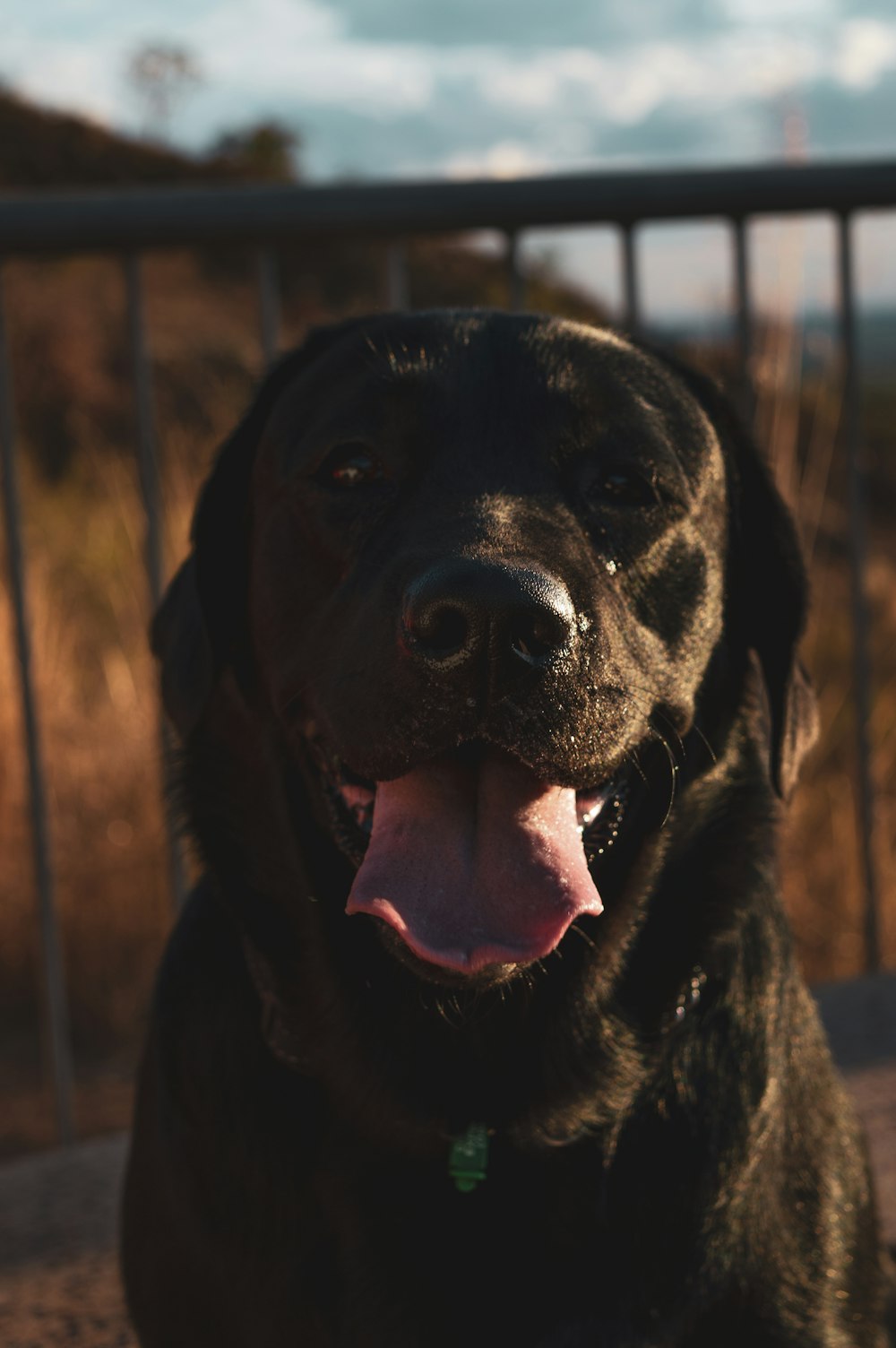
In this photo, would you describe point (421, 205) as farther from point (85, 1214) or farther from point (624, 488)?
point (85, 1214)

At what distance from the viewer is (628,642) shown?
5.94ft

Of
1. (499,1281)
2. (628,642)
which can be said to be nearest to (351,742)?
(628,642)

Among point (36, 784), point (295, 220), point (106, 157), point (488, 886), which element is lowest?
point (106, 157)

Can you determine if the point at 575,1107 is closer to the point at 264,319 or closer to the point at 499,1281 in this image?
the point at 499,1281

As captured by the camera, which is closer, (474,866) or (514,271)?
(474,866)

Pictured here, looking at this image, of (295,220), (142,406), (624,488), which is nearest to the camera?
(624,488)

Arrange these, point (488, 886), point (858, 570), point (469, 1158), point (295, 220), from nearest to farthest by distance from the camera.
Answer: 1. point (488, 886)
2. point (469, 1158)
3. point (295, 220)
4. point (858, 570)

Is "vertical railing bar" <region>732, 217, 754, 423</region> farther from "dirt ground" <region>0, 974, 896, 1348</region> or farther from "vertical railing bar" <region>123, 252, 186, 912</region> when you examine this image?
"dirt ground" <region>0, 974, 896, 1348</region>

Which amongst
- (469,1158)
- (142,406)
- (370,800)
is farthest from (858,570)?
(469,1158)

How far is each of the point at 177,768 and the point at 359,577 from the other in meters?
0.51

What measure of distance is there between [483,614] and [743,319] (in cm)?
196

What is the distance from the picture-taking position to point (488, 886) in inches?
65.6

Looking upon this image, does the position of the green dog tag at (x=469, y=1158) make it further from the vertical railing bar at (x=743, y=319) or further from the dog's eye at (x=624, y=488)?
the vertical railing bar at (x=743, y=319)

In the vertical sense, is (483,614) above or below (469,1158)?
above
